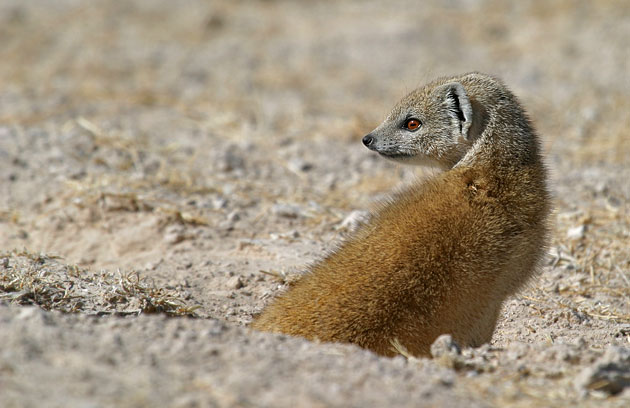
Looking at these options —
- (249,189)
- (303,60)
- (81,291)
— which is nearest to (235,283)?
(81,291)

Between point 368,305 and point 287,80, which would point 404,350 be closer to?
point 368,305

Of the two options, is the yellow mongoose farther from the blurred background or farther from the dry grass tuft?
the blurred background

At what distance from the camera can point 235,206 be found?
5.00 metres

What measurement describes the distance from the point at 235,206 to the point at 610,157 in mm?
3041

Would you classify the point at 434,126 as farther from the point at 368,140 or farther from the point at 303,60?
the point at 303,60

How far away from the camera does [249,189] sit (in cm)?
532

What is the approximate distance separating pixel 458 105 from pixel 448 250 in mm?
871

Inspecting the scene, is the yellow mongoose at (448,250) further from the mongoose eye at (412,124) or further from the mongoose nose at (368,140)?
the mongoose nose at (368,140)

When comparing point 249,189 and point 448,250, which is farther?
point 249,189

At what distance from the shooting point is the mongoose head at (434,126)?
367cm

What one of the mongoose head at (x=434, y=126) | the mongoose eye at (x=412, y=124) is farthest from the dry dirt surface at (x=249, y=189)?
the mongoose eye at (x=412, y=124)

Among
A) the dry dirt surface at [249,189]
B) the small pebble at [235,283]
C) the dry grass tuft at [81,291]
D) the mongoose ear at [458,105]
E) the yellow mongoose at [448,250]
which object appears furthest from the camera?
the small pebble at [235,283]

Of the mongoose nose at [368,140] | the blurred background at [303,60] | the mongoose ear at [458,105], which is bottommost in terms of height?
the blurred background at [303,60]

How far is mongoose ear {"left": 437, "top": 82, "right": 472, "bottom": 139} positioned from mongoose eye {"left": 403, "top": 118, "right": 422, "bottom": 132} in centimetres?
18
